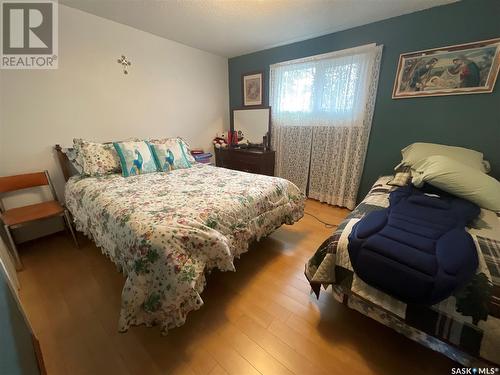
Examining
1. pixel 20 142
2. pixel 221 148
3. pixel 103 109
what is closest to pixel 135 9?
pixel 103 109

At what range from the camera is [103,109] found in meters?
2.40

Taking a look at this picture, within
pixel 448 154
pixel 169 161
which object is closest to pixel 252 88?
pixel 169 161

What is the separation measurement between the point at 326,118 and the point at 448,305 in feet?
7.98

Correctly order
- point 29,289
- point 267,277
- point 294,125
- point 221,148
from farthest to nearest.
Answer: point 221,148 < point 294,125 < point 267,277 < point 29,289

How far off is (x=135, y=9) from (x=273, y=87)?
191 centimetres

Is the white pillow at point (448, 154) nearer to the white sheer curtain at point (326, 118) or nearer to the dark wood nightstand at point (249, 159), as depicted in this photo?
the white sheer curtain at point (326, 118)

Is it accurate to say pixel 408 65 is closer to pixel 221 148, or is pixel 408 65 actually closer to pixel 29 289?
pixel 221 148

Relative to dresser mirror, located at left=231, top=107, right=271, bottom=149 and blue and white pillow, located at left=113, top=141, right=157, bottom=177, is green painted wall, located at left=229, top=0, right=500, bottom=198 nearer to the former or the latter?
dresser mirror, located at left=231, top=107, right=271, bottom=149

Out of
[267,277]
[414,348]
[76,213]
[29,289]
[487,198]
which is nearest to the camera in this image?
[414,348]

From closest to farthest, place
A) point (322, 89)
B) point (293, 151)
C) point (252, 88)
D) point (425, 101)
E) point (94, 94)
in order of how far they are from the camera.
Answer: point (425, 101) < point (94, 94) < point (322, 89) < point (293, 151) < point (252, 88)

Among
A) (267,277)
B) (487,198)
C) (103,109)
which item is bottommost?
(267,277)

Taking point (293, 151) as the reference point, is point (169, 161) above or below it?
below

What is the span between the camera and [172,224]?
3.74ft

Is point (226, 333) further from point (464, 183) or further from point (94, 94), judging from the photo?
point (94, 94)
